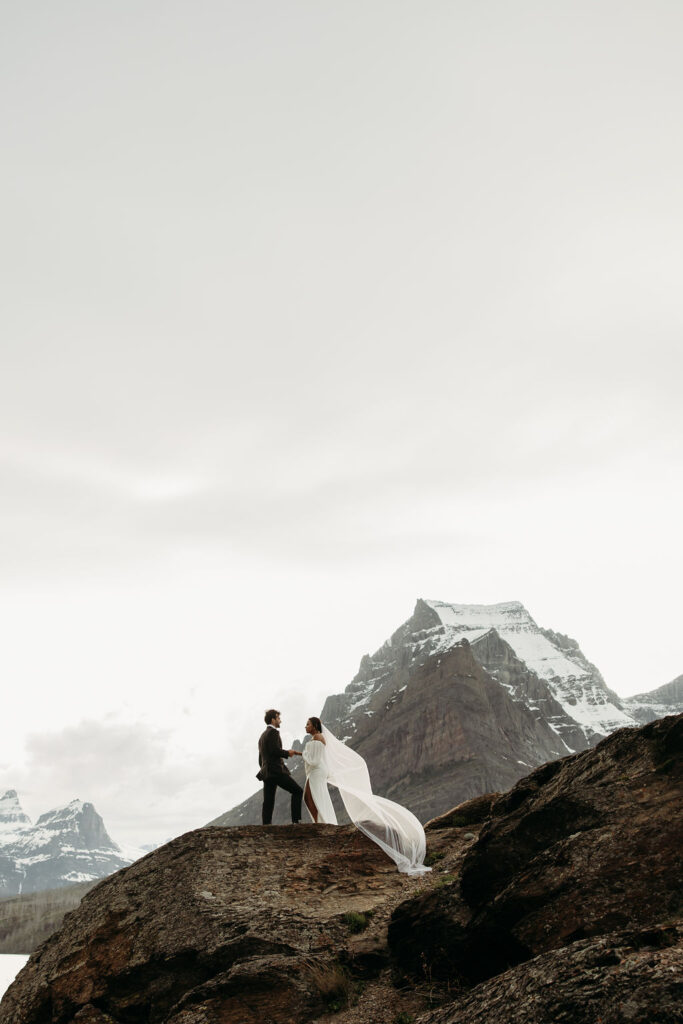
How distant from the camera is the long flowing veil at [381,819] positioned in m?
15.0

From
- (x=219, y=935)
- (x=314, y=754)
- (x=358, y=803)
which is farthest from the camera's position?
(x=314, y=754)

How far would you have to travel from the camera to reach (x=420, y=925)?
35.8 feet

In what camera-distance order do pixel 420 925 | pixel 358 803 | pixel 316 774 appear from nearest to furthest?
pixel 420 925, pixel 358 803, pixel 316 774

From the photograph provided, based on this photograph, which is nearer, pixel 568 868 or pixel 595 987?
pixel 595 987

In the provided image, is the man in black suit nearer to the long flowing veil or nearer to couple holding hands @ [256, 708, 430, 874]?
couple holding hands @ [256, 708, 430, 874]

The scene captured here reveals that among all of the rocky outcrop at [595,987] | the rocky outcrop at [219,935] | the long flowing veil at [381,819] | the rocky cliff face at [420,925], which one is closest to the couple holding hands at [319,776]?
the long flowing veil at [381,819]

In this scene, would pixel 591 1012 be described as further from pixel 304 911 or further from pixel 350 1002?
pixel 304 911

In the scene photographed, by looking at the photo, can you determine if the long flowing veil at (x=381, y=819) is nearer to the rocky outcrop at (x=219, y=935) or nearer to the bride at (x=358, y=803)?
the bride at (x=358, y=803)

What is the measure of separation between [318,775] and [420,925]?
742 cm

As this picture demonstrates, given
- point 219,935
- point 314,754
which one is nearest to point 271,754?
point 314,754

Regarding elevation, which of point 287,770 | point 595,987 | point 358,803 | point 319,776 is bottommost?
point 595,987

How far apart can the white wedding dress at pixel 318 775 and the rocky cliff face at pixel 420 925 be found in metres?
2.41

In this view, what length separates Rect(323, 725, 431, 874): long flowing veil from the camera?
15008 millimetres

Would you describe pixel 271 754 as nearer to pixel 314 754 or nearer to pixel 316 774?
pixel 314 754
